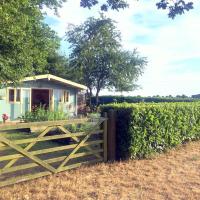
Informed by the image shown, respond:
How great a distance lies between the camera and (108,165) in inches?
346

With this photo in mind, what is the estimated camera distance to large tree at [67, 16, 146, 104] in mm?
40531

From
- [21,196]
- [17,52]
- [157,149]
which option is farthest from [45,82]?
[21,196]

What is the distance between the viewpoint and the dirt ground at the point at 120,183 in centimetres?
630

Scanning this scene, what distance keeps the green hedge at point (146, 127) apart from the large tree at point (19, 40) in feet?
20.9

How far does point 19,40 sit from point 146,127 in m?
7.91

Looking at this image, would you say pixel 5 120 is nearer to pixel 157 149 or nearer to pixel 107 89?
pixel 157 149

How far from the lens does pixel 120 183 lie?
283 inches

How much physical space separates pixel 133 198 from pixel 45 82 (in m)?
19.9

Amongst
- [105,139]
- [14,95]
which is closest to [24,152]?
[105,139]

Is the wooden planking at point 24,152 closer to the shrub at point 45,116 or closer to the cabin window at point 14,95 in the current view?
the shrub at point 45,116

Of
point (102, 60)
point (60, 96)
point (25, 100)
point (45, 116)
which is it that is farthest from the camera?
point (102, 60)

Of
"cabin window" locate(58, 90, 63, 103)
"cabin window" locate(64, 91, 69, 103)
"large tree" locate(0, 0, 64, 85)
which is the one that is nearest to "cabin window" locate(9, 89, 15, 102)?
"large tree" locate(0, 0, 64, 85)

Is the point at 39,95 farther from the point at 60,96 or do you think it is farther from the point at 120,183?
the point at 120,183

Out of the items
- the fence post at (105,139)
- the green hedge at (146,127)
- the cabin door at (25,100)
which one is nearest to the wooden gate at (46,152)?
the fence post at (105,139)
